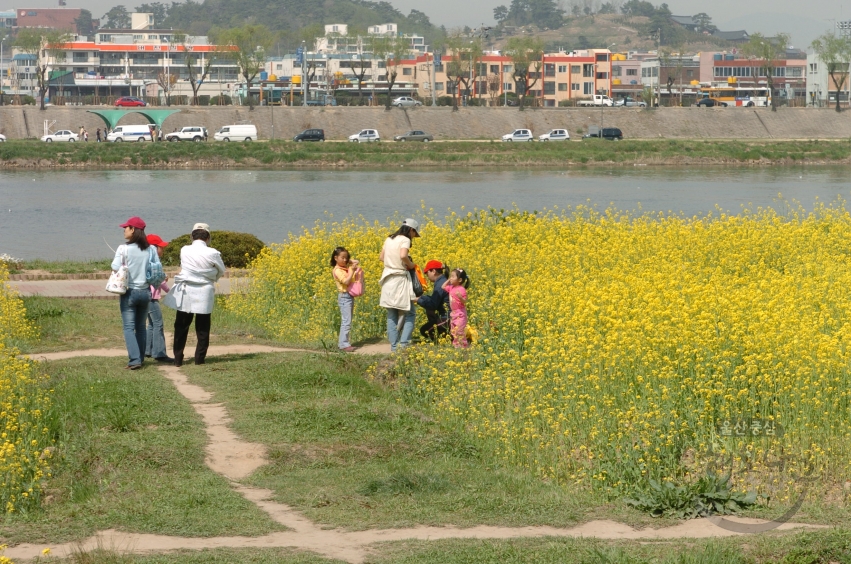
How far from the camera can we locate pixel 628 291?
13.0 meters

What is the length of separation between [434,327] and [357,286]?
120 cm

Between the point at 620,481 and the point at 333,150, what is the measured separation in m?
68.6

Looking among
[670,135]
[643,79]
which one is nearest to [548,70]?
[643,79]

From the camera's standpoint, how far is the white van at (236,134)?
3233 inches

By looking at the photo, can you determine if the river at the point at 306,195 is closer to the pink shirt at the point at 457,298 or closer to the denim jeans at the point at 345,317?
the denim jeans at the point at 345,317

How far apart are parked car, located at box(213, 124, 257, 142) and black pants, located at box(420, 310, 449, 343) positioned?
6933cm

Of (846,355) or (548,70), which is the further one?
(548,70)

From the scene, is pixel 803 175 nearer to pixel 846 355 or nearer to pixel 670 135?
pixel 670 135

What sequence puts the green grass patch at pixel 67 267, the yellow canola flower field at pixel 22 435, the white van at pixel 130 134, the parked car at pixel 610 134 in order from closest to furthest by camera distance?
the yellow canola flower field at pixel 22 435, the green grass patch at pixel 67 267, the white van at pixel 130 134, the parked car at pixel 610 134

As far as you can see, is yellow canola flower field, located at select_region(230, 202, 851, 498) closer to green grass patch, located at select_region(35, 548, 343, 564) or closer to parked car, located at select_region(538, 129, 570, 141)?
green grass patch, located at select_region(35, 548, 343, 564)

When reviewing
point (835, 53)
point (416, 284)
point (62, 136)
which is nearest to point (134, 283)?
point (416, 284)

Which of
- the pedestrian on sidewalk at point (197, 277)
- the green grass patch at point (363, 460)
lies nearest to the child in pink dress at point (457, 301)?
the green grass patch at point (363, 460)

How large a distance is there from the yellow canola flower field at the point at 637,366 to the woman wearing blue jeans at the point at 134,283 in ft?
9.77

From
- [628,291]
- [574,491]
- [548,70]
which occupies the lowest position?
[574,491]
